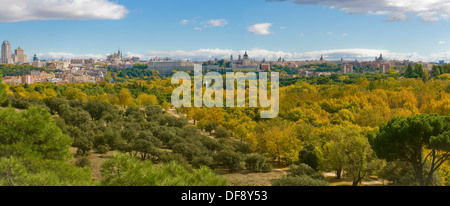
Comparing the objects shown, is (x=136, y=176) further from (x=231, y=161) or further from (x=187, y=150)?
(x=187, y=150)

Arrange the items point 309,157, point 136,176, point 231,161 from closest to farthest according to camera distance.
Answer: point 136,176 < point 231,161 < point 309,157

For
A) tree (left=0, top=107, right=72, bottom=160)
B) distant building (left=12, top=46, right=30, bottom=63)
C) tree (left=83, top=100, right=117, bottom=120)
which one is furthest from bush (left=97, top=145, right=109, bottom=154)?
distant building (left=12, top=46, right=30, bottom=63)

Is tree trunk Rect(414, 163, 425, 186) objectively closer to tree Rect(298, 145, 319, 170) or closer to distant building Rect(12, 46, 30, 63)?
tree Rect(298, 145, 319, 170)

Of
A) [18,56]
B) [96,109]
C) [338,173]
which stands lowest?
[338,173]

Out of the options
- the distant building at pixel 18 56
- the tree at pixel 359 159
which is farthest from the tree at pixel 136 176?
the distant building at pixel 18 56

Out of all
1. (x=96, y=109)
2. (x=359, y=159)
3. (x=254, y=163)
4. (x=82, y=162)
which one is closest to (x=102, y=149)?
(x=82, y=162)

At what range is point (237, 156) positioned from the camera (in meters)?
18.9

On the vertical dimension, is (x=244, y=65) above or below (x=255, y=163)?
above

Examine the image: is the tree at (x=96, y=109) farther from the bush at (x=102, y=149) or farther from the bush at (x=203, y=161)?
the bush at (x=203, y=161)

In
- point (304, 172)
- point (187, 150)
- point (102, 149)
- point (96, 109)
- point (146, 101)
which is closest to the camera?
point (304, 172)
